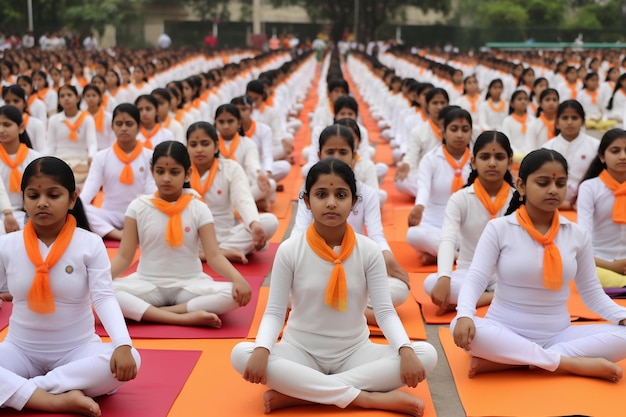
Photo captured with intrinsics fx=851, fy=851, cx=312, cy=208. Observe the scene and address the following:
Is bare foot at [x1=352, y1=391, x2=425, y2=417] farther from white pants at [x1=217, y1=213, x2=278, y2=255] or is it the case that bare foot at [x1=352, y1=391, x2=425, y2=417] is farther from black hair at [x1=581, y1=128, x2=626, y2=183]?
white pants at [x1=217, y1=213, x2=278, y2=255]

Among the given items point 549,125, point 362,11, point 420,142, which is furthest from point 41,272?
point 362,11

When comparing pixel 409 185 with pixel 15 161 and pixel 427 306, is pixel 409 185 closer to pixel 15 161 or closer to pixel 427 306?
pixel 427 306

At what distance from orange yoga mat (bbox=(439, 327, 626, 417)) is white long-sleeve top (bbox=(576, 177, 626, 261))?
1.28 meters

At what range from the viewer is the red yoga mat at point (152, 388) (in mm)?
3143

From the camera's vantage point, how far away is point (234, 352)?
Result: 3.13 metres

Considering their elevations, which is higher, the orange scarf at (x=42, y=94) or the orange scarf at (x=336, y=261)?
the orange scarf at (x=336, y=261)

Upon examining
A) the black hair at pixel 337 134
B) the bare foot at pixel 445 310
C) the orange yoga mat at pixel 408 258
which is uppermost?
the black hair at pixel 337 134

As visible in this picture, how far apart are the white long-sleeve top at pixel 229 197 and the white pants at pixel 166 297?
77 cm

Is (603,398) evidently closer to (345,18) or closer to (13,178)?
(13,178)

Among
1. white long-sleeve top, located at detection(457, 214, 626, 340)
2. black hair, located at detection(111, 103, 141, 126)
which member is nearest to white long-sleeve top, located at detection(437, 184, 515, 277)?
white long-sleeve top, located at detection(457, 214, 626, 340)

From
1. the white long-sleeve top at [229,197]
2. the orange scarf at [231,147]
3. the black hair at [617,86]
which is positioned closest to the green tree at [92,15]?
the black hair at [617,86]

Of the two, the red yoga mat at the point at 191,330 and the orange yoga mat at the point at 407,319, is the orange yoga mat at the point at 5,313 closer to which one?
the red yoga mat at the point at 191,330

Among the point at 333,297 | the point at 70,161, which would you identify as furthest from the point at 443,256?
the point at 70,161

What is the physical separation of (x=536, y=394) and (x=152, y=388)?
4.92 feet
